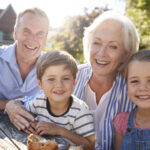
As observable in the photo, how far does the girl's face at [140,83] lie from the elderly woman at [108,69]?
0.38 metres

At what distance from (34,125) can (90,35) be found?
49.5 inches

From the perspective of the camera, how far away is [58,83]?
71.4 inches

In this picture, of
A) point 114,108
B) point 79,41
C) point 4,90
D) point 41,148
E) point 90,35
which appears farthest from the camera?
point 79,41

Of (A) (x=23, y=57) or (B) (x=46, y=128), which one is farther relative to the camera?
(A) (x=23, y=57)

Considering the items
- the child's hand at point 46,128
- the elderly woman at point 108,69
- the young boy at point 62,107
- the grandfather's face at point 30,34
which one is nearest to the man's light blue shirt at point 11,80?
the grandfather's face at point 30,34

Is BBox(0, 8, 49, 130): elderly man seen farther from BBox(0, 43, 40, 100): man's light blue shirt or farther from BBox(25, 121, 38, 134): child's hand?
BBox(25, 121, 38, 134): child's hand

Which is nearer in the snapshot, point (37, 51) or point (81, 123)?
point (81, 123)

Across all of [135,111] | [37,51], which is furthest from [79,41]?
[135,111]

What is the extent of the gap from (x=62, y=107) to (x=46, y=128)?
242 mm

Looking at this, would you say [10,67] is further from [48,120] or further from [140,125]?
[140,125]

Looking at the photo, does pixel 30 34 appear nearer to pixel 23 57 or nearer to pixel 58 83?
pixel 23 57

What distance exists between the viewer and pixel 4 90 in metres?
3.03

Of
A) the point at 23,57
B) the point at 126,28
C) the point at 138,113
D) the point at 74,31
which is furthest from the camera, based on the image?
the point at 74,31

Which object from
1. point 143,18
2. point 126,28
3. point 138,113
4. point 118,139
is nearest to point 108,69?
point 126,28
